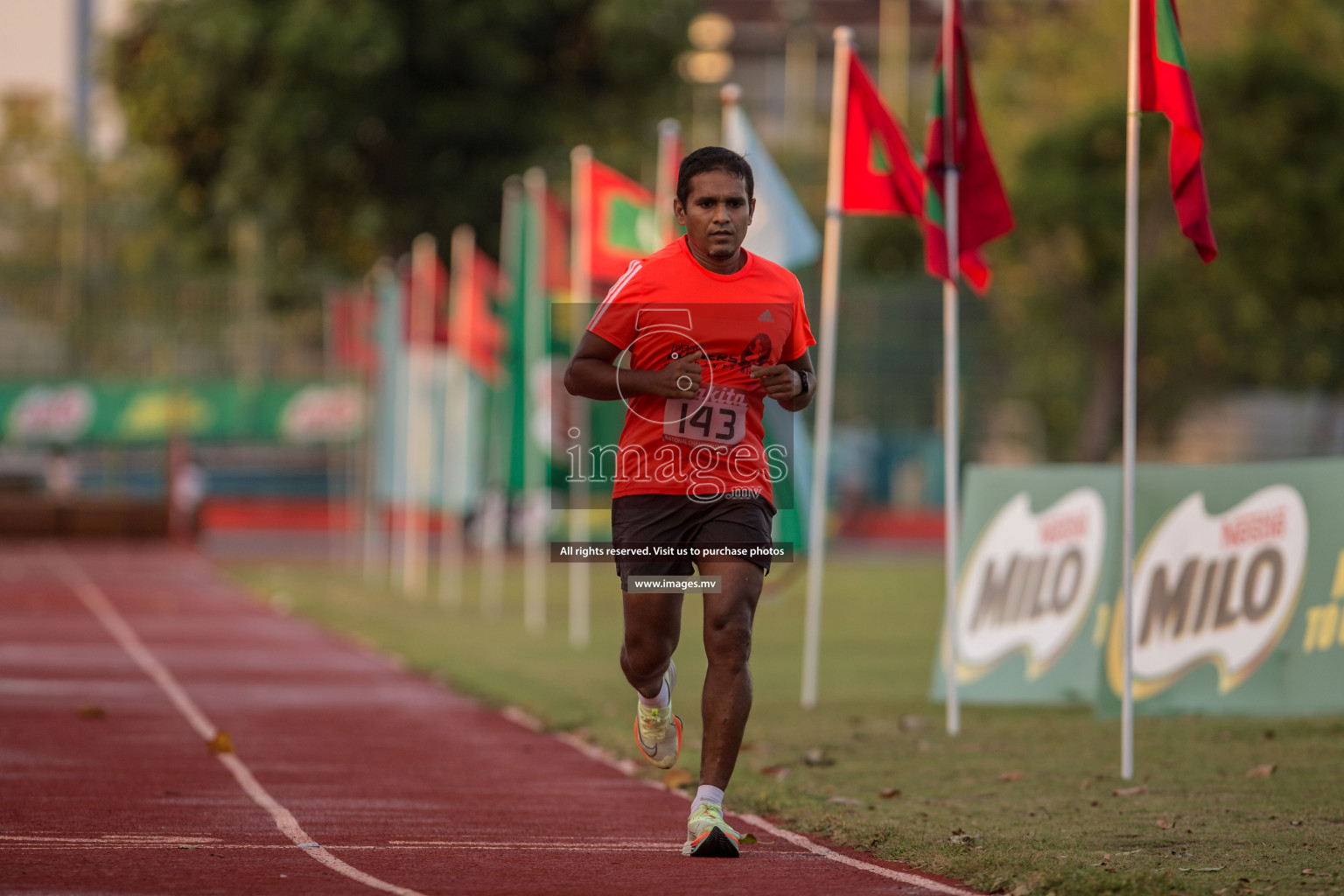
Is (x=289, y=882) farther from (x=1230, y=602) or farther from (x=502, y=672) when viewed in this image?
(x=502, y=672)

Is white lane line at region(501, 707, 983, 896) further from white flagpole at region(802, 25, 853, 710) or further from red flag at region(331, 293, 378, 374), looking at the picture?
red flag at region(331, 293, 378, 374)

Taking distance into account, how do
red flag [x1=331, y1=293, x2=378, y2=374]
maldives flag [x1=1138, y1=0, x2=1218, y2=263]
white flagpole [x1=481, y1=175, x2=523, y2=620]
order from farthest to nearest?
red flag [x1=331, y1=293, x2=378, y2=374], white flagpole [x1=481, y1=175, x2=523, y2=620], maldives flag [x1=1138, y1=0, x2=1218, y2=263]

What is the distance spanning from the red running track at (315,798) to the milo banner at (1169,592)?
321cm

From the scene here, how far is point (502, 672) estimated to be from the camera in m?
17.2

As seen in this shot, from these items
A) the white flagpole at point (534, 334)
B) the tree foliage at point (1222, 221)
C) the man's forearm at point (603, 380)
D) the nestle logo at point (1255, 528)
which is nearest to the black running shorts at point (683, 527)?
the man's forearm at point (603, 380)

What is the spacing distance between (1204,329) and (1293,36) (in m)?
8.69

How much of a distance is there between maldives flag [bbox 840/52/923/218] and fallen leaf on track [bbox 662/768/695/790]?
16.0 feet

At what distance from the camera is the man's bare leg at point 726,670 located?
Result: 741 cm

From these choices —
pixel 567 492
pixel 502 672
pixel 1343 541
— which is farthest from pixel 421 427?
pixel 1343 541

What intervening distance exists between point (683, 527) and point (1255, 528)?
18.8 feet

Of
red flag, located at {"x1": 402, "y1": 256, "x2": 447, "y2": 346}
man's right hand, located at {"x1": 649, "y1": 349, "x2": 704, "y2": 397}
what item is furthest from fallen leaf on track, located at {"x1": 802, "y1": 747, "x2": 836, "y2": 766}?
red flag, located at {"x1": 402, "y1": 256, "x2": 447, "y2": 346}

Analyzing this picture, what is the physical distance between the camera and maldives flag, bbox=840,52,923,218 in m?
14.0

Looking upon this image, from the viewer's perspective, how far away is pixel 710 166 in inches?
294

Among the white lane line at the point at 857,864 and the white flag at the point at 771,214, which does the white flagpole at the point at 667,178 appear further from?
the white lane line at the point at 857,864
